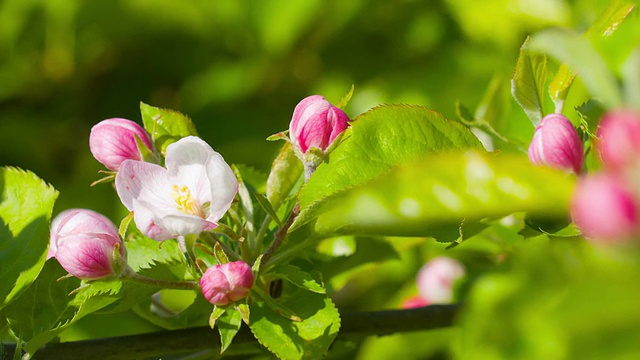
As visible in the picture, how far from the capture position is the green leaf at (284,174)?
904mm

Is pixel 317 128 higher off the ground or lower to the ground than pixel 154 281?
higher

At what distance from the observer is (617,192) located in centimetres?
44

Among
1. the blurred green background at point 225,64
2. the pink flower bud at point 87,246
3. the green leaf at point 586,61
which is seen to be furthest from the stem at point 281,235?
the blurred green background at point 225,64

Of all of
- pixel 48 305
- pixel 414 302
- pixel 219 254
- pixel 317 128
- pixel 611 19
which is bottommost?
pixel 414 302

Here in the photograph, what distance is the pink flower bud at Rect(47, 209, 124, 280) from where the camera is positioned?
0.83m

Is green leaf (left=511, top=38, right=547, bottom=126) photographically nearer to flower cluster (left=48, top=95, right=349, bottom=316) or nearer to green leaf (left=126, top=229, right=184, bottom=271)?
flower cluster (left=48, top=95, right=349, bottom=316)

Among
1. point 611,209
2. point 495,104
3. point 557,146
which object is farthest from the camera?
point 495,104

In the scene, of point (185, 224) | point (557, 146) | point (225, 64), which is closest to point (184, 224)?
point (185, 224)

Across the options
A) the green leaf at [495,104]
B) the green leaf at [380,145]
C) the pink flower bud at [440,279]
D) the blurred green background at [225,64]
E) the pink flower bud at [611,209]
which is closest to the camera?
the pink flower bud at [611,209]

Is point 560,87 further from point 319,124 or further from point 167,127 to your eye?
point 167,127

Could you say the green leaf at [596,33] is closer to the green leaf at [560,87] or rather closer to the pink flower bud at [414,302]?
the green leaf at [560,87]

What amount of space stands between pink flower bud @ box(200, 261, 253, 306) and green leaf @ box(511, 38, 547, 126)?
0.32m

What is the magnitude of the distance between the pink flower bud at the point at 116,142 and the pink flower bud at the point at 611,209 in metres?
0.56

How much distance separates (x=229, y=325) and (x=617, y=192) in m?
0.49
